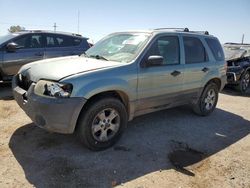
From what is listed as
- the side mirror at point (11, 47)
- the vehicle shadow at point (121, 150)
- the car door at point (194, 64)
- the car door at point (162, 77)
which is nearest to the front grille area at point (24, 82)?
the vehicle shadow at point (121, 150)

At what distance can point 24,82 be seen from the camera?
462 centimetres

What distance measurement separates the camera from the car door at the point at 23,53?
784 centimetres

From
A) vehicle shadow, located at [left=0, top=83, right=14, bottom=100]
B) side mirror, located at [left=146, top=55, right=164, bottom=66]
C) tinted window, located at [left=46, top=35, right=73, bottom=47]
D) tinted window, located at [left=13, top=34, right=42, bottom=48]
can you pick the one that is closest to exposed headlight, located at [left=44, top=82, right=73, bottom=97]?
side mirror, located at [left=146, top=55, right=164, bottom=66]

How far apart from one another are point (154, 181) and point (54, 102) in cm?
166

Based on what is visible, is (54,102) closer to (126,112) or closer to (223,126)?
(126,112)

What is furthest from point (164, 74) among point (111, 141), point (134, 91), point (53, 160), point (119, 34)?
point (53, 160)

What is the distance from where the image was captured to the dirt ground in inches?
144

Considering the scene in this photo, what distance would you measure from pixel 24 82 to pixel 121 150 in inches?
75.0

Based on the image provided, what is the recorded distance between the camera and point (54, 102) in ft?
12.4

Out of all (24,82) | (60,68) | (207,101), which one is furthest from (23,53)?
(207,101)

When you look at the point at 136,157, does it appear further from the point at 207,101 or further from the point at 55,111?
the point at 207,101

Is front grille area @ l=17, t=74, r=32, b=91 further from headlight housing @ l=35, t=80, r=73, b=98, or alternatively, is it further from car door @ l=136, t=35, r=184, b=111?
car door @ l=136, t=35, r=184, b=111

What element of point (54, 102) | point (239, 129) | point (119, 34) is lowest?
point (239, 129)

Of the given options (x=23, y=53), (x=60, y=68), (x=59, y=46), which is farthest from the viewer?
(x=59, y=46)
